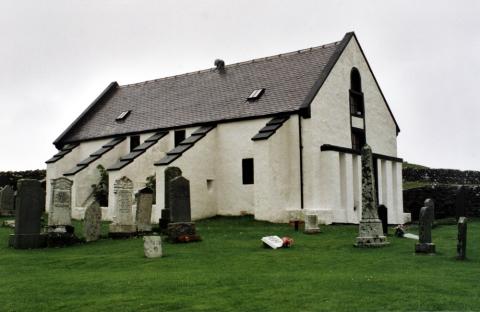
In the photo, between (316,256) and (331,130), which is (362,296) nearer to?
(316,256)

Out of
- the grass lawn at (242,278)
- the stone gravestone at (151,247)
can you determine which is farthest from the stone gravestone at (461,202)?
the stone gravestone at (151,247)

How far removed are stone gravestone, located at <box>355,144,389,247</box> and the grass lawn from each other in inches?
19.9

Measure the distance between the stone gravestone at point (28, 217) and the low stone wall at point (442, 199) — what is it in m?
21.5

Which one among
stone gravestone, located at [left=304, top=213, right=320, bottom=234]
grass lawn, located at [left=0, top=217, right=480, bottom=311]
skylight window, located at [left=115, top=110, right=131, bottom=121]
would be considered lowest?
grass lawn, located at [left=0, top=217, right=480, bottom=311]

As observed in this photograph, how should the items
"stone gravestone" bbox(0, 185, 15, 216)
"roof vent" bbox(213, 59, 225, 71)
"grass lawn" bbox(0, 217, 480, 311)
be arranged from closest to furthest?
"grass lawn" bbox(0, 217, 480, 311), "stone gravestone" bbox(0, 185, 15, 216), "roof vent" bbox(213, 59, 225, 71)

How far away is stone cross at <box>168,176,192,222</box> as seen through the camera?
19.2 metres

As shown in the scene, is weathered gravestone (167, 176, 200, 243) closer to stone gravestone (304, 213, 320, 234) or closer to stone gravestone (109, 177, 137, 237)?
stone gravestone (109, 177, 137, 237)

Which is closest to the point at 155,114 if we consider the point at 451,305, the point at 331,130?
the point at 331,130

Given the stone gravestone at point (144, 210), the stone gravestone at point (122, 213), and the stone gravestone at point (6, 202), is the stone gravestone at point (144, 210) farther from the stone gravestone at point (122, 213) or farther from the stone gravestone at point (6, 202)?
the stone gravestone at point (6, 202)

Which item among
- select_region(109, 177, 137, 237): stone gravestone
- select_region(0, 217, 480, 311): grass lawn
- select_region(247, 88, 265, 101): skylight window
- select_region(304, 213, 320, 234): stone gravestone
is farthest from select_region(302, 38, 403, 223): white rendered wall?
select_region(109, 177, 137, 237): stone gravestone

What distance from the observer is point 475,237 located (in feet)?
64.3

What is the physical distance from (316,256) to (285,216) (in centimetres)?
1117

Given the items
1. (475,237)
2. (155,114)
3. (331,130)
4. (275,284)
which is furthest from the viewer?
(155,114)

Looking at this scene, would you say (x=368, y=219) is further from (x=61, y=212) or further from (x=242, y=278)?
(x=61, y=212)
